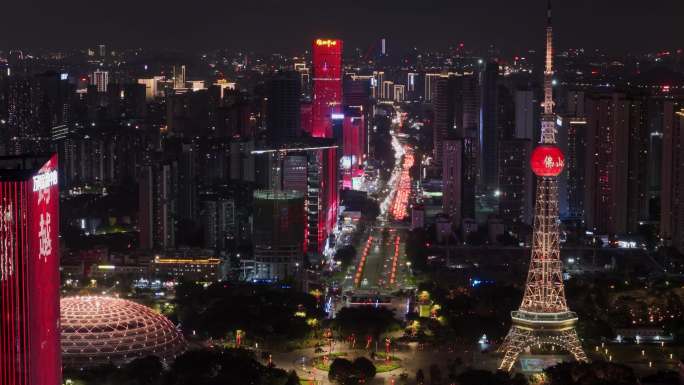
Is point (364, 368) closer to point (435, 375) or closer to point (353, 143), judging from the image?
point (435, 375)

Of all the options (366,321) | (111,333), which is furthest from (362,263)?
(111,333)

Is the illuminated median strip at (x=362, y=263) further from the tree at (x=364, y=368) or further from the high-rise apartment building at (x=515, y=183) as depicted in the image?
the tree at (x=364, y=368)

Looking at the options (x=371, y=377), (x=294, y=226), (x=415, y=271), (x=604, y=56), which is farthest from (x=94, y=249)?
(x=604, y=56)

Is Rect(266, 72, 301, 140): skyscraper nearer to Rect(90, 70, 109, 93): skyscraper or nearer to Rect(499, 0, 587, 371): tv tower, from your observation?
Rect(90, 70, 109, 93): skyscraper

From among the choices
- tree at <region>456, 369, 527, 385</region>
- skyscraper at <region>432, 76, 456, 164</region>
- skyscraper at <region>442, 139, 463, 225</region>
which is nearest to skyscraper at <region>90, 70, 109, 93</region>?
skyscraper at <region>432, 76, 456, 164</region>

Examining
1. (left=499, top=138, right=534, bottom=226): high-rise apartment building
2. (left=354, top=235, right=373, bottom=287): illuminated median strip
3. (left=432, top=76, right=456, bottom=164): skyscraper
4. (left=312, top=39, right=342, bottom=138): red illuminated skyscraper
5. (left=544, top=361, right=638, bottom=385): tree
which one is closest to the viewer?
(left=544, top=361, right=638, bottom=385): tree

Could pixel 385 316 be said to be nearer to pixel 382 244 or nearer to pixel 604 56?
pixel 382 244

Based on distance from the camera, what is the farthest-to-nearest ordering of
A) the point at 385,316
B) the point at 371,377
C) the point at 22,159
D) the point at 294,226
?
the point at 294,226, the point at 385,316, the point at 371,377, the point at 22,159
